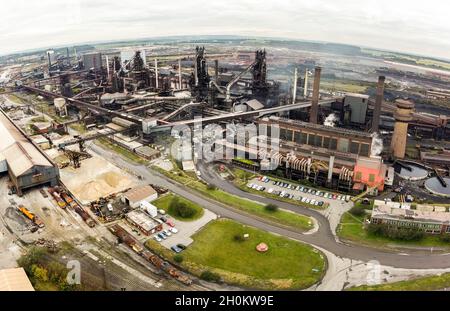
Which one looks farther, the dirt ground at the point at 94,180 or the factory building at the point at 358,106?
the factory building at the point at 358,106

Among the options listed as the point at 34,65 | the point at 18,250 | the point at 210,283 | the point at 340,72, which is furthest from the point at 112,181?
the point at 34,65

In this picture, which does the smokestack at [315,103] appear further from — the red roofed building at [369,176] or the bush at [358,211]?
the bush at [358,211]

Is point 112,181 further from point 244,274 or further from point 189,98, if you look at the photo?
point 189,98

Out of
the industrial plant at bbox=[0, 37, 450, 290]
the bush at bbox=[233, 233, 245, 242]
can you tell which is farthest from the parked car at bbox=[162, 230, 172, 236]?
the bush at bbox=[233, 233, 245, 242]

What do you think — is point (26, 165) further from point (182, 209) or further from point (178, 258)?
point (178, 258)

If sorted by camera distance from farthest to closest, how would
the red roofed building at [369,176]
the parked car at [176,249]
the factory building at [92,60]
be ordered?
the factory building at [92,60] < the red roofed building at [369,176] < the parked car at [176,249]

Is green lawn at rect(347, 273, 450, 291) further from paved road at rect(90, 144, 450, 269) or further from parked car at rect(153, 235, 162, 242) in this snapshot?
parked car at rect(153, 235, 162, 242)

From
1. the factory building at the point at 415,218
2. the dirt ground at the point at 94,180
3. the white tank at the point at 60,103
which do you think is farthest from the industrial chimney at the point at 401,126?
the white tank at the point at 60,103
